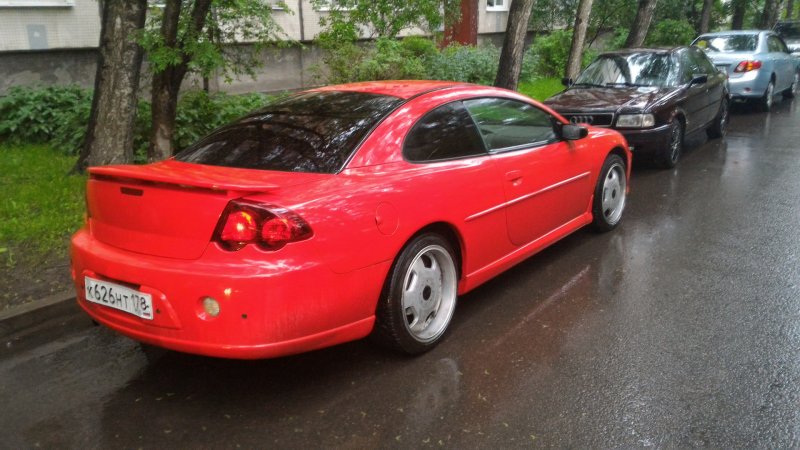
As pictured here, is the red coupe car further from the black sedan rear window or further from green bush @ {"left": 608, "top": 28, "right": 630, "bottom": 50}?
green bush @ {"left": 608, "top": 28, "right": 630, "bottom": 50}

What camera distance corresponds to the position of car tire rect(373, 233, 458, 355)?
3762 mm

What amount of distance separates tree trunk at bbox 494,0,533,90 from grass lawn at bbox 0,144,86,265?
6.74 meters

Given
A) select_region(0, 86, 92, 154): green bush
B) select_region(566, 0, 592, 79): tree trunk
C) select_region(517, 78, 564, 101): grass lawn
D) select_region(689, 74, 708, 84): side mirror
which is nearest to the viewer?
select_region(0, 86, 92, 154): green bush

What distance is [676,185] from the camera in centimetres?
834

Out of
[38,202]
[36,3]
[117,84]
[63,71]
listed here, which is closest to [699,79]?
[117,84]

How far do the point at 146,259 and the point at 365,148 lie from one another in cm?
129

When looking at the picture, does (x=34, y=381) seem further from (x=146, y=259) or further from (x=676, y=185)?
(x=676, y=185)

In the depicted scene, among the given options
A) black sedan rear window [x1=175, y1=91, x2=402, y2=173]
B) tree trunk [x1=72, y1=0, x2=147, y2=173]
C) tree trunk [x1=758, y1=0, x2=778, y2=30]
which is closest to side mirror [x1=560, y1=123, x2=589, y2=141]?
black sedan rear window [x1=175, y1=91, x2=402, y2=173]

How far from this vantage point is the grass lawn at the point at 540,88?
15180mm

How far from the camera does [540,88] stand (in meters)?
16.5

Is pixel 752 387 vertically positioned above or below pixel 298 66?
below

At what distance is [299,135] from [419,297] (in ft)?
3.85

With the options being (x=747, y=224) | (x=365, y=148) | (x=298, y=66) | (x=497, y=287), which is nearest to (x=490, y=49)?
(x=298, y=66)

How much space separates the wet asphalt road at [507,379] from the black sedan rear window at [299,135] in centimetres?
113
